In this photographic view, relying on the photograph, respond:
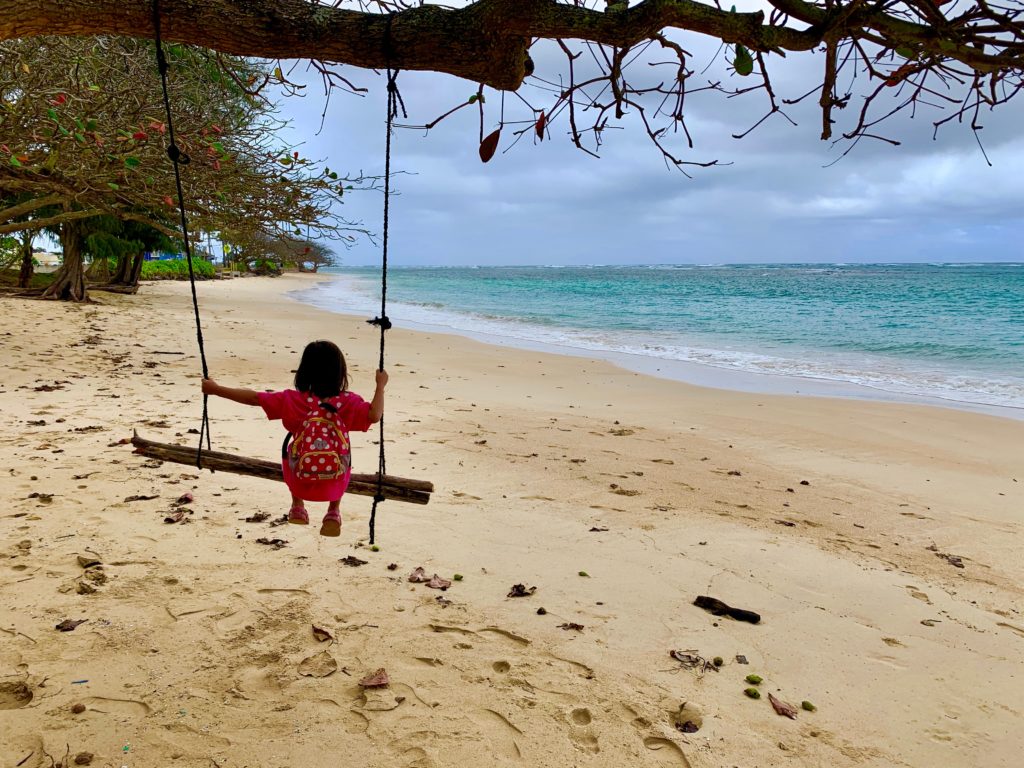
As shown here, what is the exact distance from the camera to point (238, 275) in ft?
163

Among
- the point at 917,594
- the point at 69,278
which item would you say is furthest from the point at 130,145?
the point at 69,278

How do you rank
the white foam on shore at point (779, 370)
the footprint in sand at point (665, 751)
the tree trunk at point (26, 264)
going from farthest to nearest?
the tree trunk at point (26, 264) < the white foam on shore at point (779, 370) < the footprint in sand at point (665, 751)

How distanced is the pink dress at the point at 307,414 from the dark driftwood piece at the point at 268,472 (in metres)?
0.11

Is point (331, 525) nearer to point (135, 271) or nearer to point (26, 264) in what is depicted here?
point (26, 264)

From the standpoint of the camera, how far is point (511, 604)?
3.50 m

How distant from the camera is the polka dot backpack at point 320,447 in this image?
2.93 m

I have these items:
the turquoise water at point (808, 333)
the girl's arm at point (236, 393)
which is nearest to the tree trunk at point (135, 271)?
the turquoise water at point (808, 333)

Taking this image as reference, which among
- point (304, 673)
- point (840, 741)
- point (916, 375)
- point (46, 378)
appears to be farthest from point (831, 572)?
point (916, 375)

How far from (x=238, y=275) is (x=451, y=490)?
4917 centimetres

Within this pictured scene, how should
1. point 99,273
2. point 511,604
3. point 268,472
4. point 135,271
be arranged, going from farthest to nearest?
1. point 99,273
2. point 135,271
3. point 511,604
4. point 268,472

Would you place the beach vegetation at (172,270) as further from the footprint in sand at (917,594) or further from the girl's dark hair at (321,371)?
the footprint in sand at (917,594)

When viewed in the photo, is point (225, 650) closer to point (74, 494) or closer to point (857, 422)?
point (74, 494)

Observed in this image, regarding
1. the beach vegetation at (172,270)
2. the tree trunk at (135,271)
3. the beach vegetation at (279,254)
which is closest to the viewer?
the beach vegetation at (279,254)

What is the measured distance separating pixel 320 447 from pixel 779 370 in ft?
39.7
